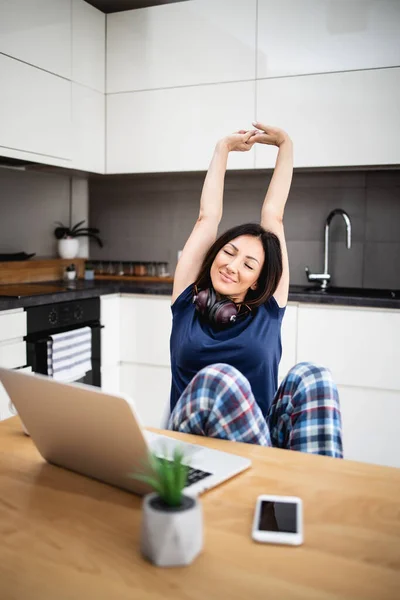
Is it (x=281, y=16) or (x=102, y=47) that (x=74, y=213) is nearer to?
(x=102, y=47)

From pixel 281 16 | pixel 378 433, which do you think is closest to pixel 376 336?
pixel 378 433

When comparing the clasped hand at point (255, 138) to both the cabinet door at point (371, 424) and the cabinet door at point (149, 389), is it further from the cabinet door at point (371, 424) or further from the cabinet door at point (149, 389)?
the cabinet door at point (149, 389)

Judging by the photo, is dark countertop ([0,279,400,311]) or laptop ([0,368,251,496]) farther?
dark countertop ([0,279,400,311])

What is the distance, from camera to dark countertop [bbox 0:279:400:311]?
9.36 feet

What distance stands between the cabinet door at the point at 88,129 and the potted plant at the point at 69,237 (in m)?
0.51

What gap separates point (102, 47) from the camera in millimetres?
3598

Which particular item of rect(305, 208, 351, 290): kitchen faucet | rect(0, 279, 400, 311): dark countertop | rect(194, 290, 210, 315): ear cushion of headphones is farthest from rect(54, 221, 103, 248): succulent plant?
rect(194, 290, 210, 315): ear cushion of headphones

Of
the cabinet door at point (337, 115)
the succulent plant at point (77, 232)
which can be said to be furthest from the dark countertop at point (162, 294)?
the cabinet door at point (337, 115)

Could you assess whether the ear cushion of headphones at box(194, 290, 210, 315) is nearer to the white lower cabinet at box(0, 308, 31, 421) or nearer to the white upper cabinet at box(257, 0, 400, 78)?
the white lower cabinet at box(0, 308, 31, 421)

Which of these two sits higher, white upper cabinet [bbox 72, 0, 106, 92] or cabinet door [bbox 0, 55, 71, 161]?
white upper cabinet [bbox 72, 0, 106, 92]

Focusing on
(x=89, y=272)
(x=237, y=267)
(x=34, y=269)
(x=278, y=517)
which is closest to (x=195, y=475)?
(x=278, y=517)

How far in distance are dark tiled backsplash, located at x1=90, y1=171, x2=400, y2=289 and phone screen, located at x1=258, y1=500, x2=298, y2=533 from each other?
2.68 metres

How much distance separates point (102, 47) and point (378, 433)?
2.61m

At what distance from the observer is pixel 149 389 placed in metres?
3.46
